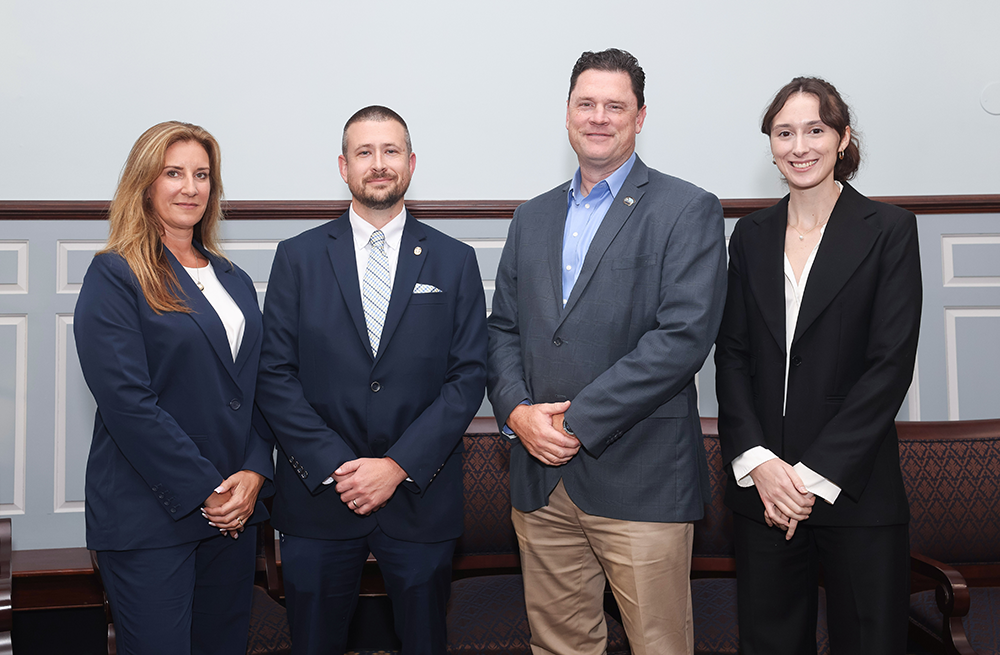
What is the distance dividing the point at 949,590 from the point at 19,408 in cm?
345

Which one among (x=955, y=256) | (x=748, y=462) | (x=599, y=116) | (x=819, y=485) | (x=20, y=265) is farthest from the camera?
(x=955, y=256)

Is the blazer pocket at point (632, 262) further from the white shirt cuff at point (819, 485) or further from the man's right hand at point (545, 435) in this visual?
the white shirt cuff at point (819, 485)

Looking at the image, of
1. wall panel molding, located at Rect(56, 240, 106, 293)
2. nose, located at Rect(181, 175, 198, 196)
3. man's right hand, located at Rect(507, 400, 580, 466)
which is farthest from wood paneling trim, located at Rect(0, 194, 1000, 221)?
man's right hand, located at Rect(507, 400, 580, 466)

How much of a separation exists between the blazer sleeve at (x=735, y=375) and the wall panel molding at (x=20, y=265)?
2.79 m

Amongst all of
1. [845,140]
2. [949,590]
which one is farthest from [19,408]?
[949,590]

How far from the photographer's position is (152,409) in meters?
1.69

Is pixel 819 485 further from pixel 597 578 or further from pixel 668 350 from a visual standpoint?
pixel 597 578

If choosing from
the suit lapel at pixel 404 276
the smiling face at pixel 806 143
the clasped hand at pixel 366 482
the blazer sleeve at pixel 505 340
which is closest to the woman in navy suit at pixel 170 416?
the clasped hand at pixel 366 482

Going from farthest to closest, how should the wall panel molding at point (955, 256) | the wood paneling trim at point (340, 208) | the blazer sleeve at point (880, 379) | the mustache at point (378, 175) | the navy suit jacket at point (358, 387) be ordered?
1. the wall panel molding at point (955, 256)
2. the wood paneling trim at point (340, 208)
3. the mustache at point (378, 175)
4. the navy suit jacket at point (358, 387)
5. the blazer sleeve at point (880, 379)

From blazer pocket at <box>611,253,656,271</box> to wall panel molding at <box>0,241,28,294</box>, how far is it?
2.54 m

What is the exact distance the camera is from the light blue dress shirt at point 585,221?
1897mm

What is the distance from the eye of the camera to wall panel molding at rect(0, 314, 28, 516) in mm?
2971

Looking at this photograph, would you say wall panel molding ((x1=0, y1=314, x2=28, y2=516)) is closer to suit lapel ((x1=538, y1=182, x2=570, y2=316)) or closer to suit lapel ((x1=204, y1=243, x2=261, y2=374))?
suit lapel ((x1=204, y1=243, x2=261, y2=374))

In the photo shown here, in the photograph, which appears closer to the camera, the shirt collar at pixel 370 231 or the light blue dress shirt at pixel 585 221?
the light blue dress shirt at pixel 585 221
